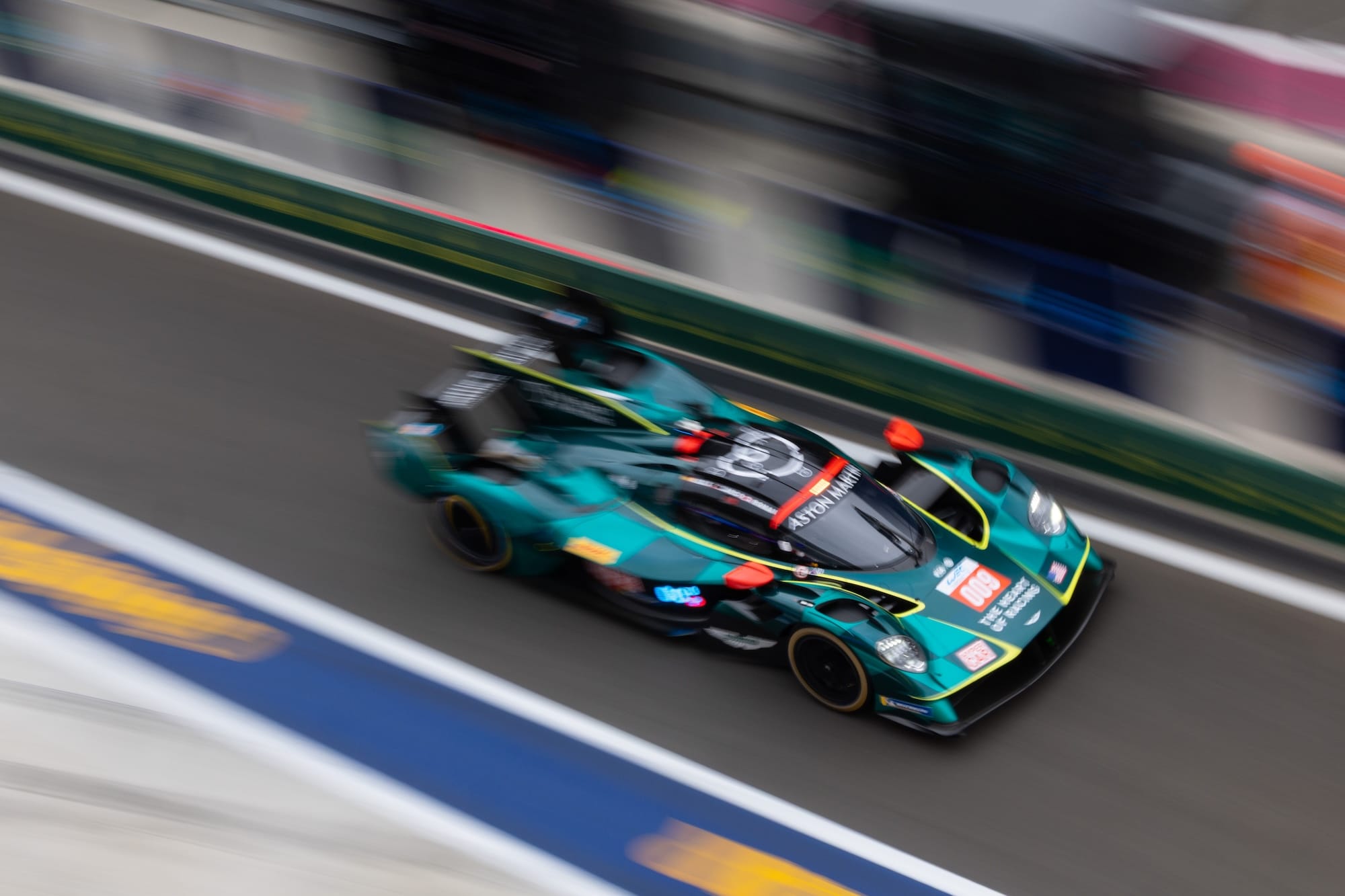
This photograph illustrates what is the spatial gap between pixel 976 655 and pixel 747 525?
4.12 ft

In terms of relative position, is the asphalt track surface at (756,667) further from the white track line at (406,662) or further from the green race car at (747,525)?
the green race car at (747,525)

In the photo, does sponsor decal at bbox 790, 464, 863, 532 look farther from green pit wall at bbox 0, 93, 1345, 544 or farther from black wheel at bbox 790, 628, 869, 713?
green pit wall at bbox 0, 93, 1345, 544

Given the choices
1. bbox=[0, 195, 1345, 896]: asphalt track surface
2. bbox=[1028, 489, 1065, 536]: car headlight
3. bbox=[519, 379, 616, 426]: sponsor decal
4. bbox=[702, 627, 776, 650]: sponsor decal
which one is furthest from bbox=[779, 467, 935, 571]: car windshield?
bbox=[519, 379, 616, 426]: sponsor decal

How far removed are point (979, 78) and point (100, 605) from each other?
5.98 m

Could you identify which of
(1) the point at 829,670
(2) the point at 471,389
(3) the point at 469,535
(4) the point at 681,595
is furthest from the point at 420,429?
(1) the point at 829,670

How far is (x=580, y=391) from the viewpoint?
24.0ft

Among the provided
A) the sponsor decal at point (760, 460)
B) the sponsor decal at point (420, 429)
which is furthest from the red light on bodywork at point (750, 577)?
the sponsor decal at point (420, 429)

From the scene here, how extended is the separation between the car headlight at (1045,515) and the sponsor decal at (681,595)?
1.75 meters

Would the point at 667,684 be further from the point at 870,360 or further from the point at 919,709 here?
the point at 870,360

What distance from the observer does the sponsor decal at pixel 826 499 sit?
6.57 meters

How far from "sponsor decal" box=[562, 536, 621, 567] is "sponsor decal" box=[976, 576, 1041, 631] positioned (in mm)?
1831

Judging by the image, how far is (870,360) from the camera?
878 cm

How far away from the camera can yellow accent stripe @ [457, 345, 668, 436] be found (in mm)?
7184

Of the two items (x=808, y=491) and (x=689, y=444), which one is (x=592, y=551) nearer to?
(x=689, y=444)
